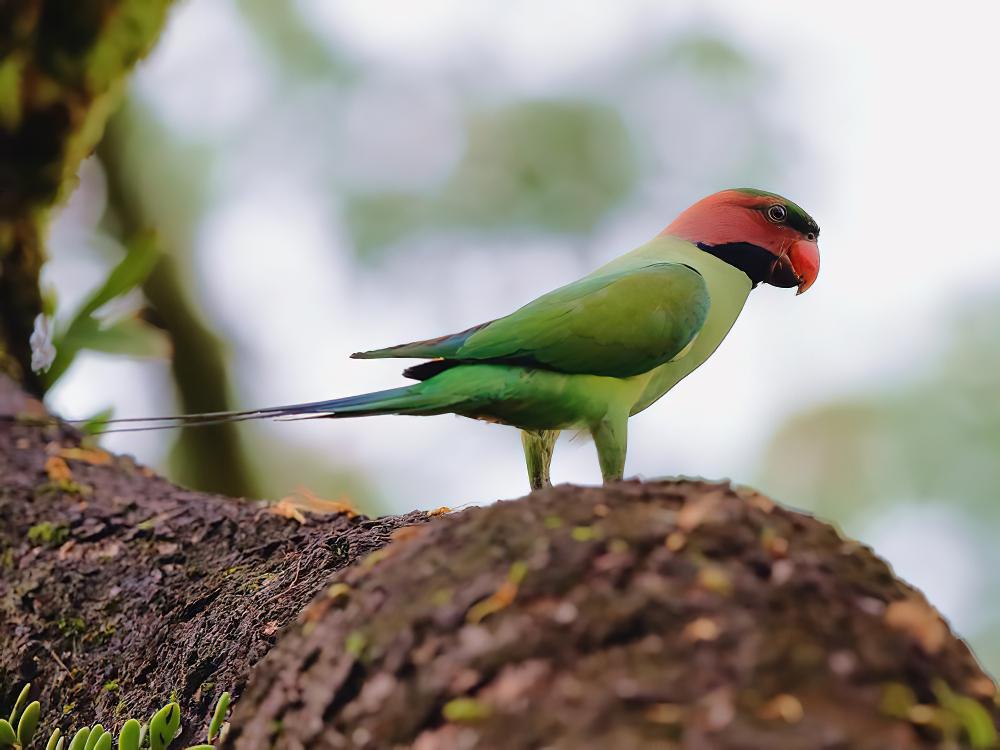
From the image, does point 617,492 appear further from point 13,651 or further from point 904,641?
point 13,651

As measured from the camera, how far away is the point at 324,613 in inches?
67.6

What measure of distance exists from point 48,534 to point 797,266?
2.96 metres

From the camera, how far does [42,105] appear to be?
4820mm

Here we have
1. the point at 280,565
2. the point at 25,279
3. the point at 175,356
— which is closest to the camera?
the point at 280,565

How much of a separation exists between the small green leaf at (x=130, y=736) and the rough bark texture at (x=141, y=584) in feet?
0.34

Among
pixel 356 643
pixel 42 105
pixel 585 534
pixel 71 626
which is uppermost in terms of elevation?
pixel 42 105

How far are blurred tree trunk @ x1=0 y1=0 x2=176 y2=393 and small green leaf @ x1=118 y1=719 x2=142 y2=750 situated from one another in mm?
3010

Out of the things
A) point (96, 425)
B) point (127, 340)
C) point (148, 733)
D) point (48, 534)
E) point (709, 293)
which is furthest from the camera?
point (127, 340)

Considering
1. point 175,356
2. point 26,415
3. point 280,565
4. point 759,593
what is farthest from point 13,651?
point 175,356

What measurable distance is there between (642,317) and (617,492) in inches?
64.0

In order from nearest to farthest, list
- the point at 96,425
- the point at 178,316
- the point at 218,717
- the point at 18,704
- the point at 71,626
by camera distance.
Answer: the point at 218,717
the point at 18,704
the point at 71,626
the point at 96,425
the point at 178,316

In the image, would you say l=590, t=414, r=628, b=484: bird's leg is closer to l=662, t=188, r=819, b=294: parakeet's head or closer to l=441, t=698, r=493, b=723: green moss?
l=662, t=188, r=819, b=294: parakeet's head

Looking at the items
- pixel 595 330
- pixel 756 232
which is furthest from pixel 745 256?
pixel 595 330

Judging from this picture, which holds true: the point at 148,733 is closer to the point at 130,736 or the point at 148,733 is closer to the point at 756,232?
the point at 130,736
